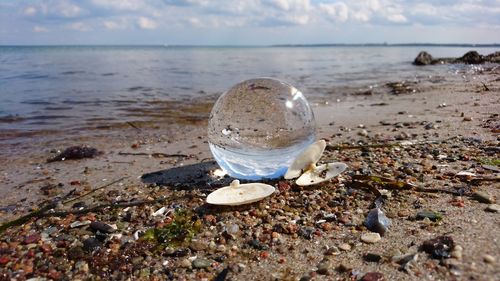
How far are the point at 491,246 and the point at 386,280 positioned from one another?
2.02 ft

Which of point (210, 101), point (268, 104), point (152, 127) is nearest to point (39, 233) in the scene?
point (268, 104)

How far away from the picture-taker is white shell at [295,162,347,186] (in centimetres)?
323

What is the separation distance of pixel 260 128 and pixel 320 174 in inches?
23.1

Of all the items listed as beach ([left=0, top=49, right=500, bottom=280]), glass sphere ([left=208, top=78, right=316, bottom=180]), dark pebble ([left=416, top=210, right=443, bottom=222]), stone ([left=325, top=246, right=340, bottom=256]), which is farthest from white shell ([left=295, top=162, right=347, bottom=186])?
stone ([left=325, top=246, right=340, bottom=256])

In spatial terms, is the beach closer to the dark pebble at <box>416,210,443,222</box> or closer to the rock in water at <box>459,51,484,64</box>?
the dark pebble at <box>416,210,443,222</box>

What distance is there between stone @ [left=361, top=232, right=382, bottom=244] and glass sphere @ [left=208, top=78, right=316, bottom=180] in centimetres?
104

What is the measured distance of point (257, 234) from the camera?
102 inches

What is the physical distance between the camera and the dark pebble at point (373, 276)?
206cm

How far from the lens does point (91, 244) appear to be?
8.38 feet

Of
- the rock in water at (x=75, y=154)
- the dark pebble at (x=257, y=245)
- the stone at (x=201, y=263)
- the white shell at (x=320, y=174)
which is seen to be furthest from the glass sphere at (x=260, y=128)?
the rock in water at (x=75, y=154)

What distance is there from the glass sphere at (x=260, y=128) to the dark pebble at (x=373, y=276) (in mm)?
1400

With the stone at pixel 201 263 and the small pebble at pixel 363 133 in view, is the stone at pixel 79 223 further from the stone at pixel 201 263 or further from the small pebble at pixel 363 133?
the small pebble at pixel 363 133

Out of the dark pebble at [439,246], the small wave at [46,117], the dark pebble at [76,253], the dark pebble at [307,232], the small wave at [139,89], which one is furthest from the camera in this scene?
the small wave at [139,89]

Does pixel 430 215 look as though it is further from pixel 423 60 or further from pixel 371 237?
pixel 423 60
